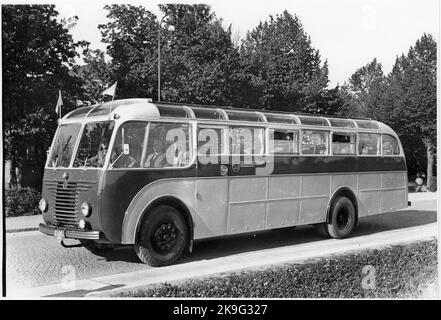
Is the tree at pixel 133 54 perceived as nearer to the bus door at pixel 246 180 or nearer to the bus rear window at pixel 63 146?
the bus rear window at pixel 63 146

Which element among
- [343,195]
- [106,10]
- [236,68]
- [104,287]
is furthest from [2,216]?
[343,195]

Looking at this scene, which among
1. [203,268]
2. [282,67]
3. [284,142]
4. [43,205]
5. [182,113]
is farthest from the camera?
[284,142]

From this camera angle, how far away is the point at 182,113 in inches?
351

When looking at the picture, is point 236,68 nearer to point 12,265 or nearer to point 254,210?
point 254,210

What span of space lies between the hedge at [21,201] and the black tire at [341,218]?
5566mm

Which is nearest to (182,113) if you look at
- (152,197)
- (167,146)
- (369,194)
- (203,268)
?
(167,146)

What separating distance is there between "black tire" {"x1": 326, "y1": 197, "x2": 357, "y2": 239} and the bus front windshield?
16.3 ft

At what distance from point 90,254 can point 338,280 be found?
4227mm

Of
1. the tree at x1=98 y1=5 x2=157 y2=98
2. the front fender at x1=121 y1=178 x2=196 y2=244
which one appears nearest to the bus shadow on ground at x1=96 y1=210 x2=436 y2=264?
the front fender at x1=121 y1=178 x2=196 y2=244

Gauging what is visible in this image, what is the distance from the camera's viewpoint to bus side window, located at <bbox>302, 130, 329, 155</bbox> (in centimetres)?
1065

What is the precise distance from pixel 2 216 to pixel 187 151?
3.08 meters

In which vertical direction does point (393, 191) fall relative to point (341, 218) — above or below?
above

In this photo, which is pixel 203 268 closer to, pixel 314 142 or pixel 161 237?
pixel 161 237

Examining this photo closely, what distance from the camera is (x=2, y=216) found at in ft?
22.5
